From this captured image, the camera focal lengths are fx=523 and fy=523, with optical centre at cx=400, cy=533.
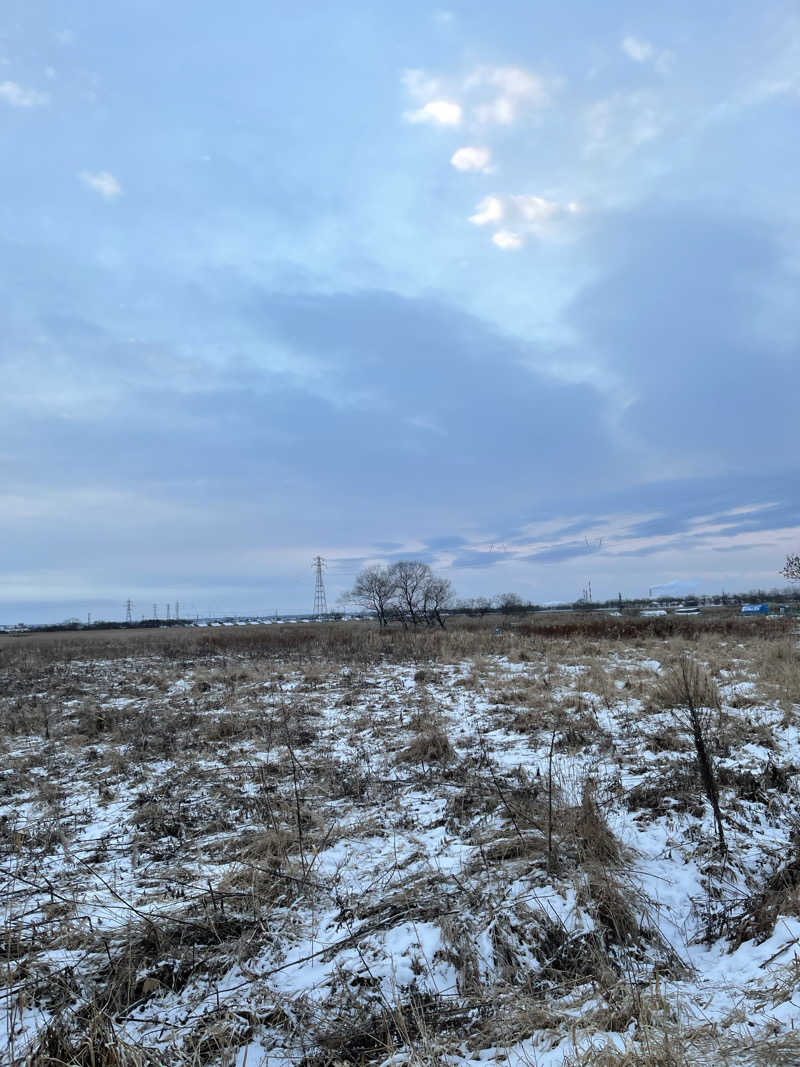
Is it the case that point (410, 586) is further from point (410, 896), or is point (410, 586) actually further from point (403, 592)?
point (410, 896)

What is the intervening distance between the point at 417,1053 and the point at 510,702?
9.18 m

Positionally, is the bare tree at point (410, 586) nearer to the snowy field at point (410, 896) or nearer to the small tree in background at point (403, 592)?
the small tree in background at point (403, 592)

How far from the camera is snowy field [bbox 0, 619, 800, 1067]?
2.98 m

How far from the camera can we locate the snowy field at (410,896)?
117 inches

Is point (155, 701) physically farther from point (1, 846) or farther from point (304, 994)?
point (304, 994)

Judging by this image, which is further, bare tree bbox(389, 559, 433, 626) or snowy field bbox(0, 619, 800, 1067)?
bare tree bbox(389, 559, 433, 626)

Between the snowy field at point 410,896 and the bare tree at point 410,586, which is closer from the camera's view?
the snowy field at point 410,896

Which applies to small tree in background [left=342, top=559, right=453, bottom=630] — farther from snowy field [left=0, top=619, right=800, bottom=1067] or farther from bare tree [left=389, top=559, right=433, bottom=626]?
snowy field [left=0, top=619, right=800, bottom=1067]

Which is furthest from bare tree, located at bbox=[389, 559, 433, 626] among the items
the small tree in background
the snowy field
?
the snowy field

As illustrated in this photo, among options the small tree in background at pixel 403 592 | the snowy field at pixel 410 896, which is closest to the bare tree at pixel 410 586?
the small tree in background at pixel 403 592

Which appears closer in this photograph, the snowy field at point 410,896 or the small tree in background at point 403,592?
the snowy field at point 410,896

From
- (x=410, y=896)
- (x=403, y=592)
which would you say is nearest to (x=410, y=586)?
(x=403, y=592)

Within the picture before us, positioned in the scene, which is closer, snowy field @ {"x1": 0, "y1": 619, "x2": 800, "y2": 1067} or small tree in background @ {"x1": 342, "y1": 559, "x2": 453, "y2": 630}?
snowy field @ {"x1": 0, "y1": 619, "x2": 800, "y2": 1067}

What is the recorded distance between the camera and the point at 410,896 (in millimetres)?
4223
